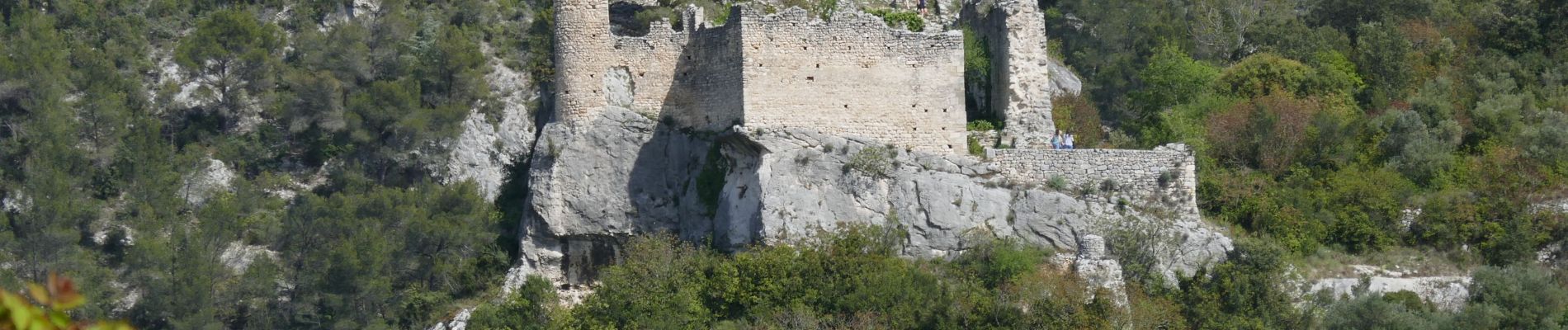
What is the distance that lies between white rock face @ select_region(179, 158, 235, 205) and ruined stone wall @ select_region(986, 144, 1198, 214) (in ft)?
55.2

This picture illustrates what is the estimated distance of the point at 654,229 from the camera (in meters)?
30.8

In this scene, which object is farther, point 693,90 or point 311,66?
point 311,66

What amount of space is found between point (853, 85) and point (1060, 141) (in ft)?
11.7

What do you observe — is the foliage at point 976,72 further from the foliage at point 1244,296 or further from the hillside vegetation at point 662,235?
the foliage at point 1244,296

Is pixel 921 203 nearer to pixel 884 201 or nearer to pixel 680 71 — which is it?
pixel 884 201

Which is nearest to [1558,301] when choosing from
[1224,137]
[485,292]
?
[1224,137]

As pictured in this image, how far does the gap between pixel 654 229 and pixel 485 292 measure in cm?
352

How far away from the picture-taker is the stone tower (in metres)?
30.8

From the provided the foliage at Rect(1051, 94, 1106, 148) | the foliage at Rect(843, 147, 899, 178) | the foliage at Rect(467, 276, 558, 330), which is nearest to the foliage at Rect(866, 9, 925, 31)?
the foliage at Rect(1051, 94, 1106, 148)

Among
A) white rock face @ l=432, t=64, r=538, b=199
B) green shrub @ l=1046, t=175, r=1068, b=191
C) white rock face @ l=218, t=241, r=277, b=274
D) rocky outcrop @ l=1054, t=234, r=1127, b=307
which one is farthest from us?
white rock face @ l=432, t=64, r=538, b=199

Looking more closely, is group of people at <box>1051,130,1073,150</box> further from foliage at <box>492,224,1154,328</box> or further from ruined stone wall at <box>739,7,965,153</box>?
foliage at <box>492,224,1154,328</box>

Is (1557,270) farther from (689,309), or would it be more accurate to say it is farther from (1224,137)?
(689,309)

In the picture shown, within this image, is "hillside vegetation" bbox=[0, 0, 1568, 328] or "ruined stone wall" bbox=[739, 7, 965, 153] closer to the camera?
"hillside vegetation" bbox=[0, 0, 1568, 328]

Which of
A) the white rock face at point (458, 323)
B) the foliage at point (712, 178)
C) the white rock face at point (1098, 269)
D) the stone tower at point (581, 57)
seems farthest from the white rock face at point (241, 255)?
the white rock face at point (1098, 269)
